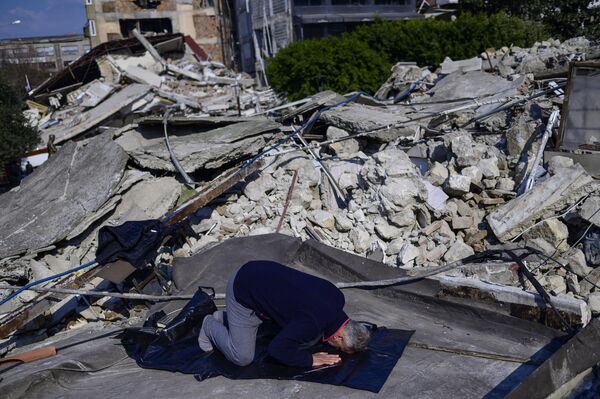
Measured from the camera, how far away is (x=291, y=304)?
352 cm

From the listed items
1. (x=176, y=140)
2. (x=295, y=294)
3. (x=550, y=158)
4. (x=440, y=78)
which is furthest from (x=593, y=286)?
(x=440, y=78)

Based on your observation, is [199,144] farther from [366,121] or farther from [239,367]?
[239,367]

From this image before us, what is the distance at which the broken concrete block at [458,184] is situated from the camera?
6668 millimetres

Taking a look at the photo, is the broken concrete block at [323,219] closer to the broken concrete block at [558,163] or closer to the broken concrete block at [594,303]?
the broken concrete block at [558,163]

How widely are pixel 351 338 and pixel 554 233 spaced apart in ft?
10.3

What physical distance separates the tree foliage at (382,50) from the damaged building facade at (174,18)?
1215 cm

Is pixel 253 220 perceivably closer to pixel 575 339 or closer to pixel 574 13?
pixel 575 339

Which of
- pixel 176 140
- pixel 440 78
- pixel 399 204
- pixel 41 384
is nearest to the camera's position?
pixel 41 384

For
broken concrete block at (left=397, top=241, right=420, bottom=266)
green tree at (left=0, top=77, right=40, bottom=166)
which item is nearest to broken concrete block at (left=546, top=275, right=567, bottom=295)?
broken concrete block at (left=397, top=241, right=420, bottom=266)

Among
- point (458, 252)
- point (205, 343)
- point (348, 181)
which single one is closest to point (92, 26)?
point (348, 181)

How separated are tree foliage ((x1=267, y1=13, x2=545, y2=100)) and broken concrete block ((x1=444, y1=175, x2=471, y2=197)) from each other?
27.9ft

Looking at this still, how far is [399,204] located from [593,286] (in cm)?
217

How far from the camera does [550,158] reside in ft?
22.3

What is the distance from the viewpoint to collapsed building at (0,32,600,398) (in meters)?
3.91
